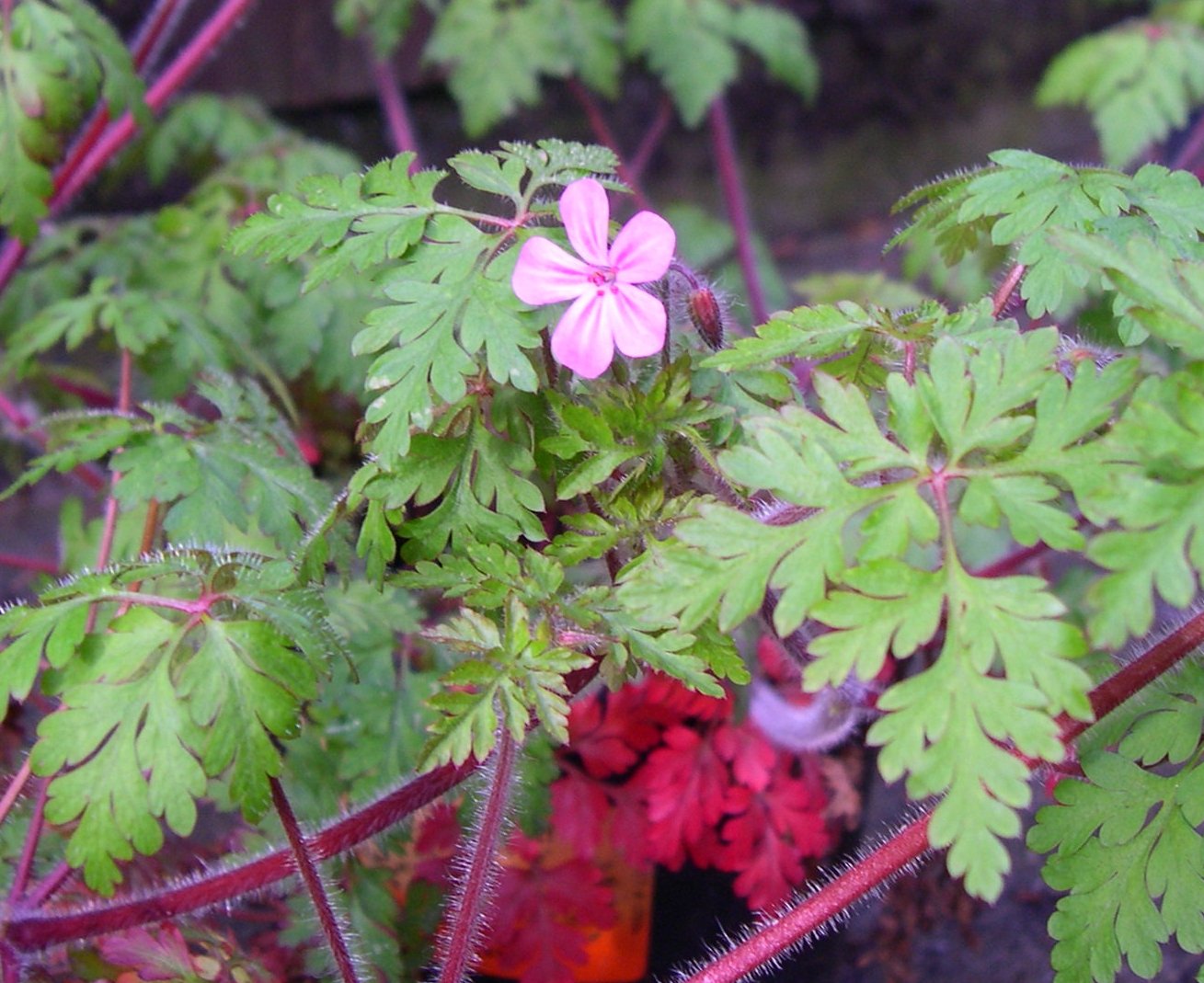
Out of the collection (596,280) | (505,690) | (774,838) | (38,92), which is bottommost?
(774,838)

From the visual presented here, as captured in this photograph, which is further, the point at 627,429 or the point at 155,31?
the point at 155,31

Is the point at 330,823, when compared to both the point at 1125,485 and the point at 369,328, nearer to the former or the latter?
the point at 369,328

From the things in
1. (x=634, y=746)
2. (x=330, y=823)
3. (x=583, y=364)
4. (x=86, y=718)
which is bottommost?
(x=634, y=746)

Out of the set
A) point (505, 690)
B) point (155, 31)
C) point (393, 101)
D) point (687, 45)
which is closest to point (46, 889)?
point (505, 690)

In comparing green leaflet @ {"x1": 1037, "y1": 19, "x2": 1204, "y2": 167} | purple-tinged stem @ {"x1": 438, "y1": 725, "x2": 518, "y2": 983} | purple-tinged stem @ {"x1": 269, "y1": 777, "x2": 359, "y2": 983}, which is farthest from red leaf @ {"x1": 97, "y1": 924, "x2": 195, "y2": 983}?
green leaflet @ {"x1": 1037, "y1": 19, "x2": 1204, "y2": 167}

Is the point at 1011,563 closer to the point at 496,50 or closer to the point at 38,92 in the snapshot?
the point at 496,50

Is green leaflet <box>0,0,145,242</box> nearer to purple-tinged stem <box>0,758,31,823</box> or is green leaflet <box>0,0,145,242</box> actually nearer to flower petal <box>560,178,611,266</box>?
purple-tinged stem <box>0,758,31,823</box>

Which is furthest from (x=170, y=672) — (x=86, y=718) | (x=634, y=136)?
(x=634, y=136)
